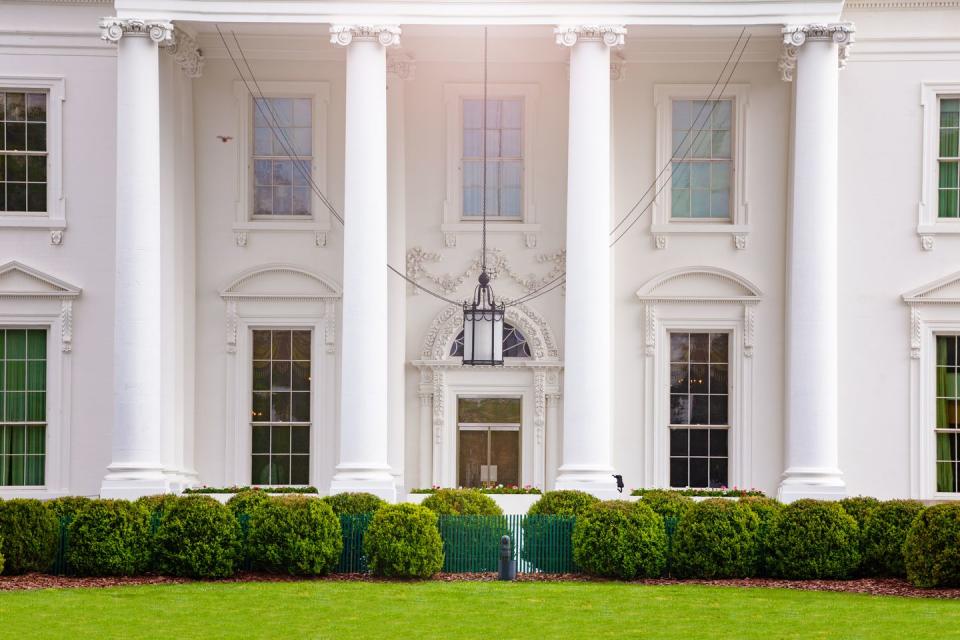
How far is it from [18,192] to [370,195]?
757 centimetres

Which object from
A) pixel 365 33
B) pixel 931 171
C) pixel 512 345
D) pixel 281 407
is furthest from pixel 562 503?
pixel 931 171

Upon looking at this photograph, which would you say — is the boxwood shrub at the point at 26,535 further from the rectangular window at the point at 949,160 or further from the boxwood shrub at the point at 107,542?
the rectangular window at the point at 949,160

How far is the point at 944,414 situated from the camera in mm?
32656

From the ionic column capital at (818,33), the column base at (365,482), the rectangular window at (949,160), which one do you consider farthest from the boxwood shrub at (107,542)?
the rectangular window at (949,160)

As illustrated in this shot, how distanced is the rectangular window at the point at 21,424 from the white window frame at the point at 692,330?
467 inches

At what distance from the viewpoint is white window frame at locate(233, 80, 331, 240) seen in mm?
33250

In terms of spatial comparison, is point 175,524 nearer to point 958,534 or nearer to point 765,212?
point 958,534

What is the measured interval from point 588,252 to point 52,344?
10747mm

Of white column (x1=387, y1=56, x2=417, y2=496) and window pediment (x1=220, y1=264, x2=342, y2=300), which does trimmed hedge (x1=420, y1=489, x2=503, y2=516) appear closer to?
white column (x1=387, y1=56, x2=417, y2=496)

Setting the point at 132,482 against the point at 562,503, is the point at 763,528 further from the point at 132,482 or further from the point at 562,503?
the point at 132,482

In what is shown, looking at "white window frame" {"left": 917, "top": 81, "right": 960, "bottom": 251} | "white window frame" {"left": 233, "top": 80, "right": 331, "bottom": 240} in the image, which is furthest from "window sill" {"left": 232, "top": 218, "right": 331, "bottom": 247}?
"white window frame" {"left": 917, "top": 81, "right": 960, "bottom": 251}

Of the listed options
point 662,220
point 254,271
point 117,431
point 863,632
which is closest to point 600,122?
point 662,220

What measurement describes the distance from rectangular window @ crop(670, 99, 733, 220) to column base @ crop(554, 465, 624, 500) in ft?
21.9

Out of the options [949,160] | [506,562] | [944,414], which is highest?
[949,160]
